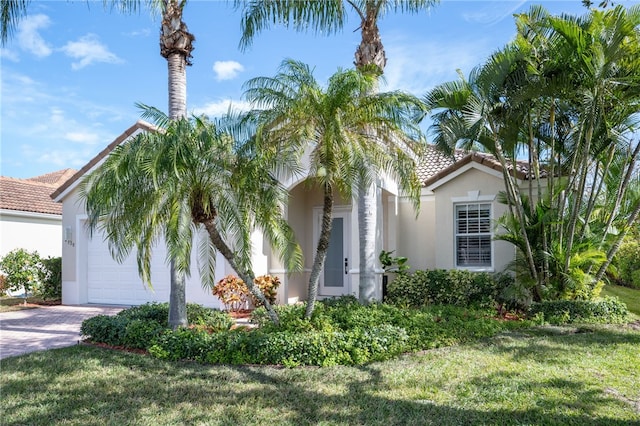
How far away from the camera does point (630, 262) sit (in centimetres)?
1802

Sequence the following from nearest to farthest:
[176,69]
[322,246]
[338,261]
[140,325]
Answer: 1. [140,325]
2. [322,246]
3. [176,69]
4. [338,261]

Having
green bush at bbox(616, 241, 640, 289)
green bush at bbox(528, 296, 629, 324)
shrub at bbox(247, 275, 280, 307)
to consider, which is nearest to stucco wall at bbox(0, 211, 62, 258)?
shrub at bbox(247, 275, 280, 307)

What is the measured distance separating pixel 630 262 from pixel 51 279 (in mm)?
22500

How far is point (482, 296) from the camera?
43.3ft

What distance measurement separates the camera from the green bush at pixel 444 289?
13.2m

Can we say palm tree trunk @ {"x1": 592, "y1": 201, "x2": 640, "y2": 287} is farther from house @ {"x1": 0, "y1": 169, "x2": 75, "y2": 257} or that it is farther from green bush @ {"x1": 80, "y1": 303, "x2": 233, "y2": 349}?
house @ {"x1": 0, "y1": 169, "x2": 75, "y2": 257}

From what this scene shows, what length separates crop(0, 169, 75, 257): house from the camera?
19844mm

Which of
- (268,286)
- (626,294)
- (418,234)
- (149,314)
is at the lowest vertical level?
(626,294)

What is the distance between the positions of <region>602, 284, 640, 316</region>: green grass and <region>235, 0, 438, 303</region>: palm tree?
30.0ft

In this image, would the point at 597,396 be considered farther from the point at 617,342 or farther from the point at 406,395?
the point at 617,342

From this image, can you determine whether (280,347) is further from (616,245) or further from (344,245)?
(616,245)

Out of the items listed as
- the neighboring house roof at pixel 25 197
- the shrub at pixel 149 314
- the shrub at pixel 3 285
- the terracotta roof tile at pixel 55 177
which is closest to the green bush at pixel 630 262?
the shrub at pixel 149 314

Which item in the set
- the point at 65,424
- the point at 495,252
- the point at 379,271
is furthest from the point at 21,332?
the point at 495,252

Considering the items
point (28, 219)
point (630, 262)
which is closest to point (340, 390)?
point (630, 262)
